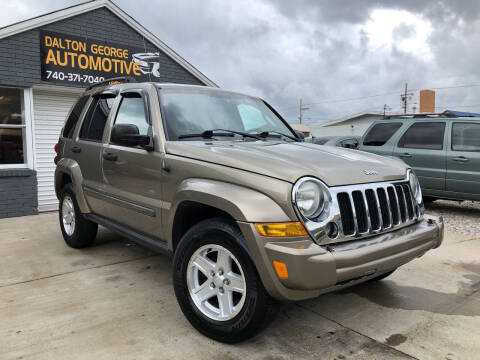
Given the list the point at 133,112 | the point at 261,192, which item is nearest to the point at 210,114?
the point at 133,112

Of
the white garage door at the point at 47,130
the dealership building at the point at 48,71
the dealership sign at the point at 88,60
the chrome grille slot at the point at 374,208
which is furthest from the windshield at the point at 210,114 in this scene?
the white garage door at the point at 47,130

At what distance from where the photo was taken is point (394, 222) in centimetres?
290

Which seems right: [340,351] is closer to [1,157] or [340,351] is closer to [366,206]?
[366,206]

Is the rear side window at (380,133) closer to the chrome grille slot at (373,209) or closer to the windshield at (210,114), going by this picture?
the windshield at (210,114)

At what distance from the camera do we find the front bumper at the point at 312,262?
2307 millimetres

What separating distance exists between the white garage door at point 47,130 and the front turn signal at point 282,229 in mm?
7145

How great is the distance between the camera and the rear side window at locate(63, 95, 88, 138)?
4875mm

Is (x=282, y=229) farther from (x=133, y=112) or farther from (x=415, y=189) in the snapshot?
(x=133, y=112)

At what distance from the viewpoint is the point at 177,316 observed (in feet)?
10.5

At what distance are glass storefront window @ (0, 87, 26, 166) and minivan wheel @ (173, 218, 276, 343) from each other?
6.18 metres

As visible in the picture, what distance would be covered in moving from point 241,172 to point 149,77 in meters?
7.24

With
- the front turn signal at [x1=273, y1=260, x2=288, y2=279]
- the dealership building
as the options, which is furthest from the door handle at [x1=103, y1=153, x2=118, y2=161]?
the dealership building

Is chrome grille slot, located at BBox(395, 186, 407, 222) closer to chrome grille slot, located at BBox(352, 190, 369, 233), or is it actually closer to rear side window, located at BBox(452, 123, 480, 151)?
chrome grille slot, located at BBox(352, 190, 369, 233)

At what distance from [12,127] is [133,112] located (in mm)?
5037
